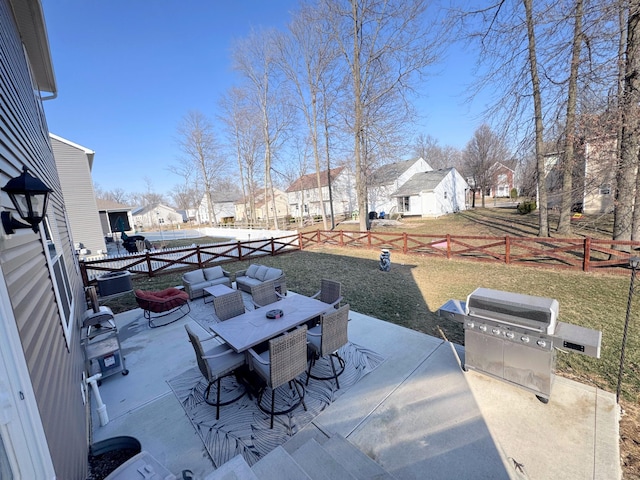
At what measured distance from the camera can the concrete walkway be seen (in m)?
2.40

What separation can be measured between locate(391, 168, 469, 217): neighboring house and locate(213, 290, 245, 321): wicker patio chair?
891 inches

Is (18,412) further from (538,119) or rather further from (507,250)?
(538,119)

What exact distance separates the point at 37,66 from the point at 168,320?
6717 mm

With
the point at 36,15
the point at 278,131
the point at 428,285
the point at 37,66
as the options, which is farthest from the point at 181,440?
the point at 278,131

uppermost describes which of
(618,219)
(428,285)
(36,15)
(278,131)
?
(278,131)

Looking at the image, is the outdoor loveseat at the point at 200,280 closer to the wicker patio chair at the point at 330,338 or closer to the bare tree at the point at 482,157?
the wicker patio chair at the point at 330,338

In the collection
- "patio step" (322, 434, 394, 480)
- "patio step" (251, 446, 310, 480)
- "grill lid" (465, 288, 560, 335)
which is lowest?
"patio step" (322, 434, 394, 480)

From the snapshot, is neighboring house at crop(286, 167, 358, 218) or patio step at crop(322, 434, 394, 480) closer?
patio step at crop(322, 434, 394, 480)

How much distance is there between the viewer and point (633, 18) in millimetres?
6828

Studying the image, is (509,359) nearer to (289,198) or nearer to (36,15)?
(36,15)

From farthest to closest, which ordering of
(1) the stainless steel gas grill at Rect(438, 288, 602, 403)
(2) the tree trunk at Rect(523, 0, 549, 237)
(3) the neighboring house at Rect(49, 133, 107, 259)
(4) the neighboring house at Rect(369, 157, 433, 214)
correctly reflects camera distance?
(4) the neighboring house at Rect(369, 157, 433, 214), (3) the neighboring house at Rect(49, 133, 107, 259), (2) the tree trunk at Rect(523, 0, 549, 237), (1) the stainless steel gas grill at Rect(438, 288, 602, 403)

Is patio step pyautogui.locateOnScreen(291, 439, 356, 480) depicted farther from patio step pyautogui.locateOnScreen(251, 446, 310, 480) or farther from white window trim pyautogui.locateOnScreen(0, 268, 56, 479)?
white window trim pyautogui.locateOnScreen(0, 268, 56, 479)

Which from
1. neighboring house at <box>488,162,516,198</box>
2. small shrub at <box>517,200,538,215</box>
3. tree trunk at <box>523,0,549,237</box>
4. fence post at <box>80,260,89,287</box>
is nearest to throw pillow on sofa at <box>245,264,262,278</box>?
fence post at <box>80,260,89,287</box>

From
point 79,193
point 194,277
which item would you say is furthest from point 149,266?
point 79,193
